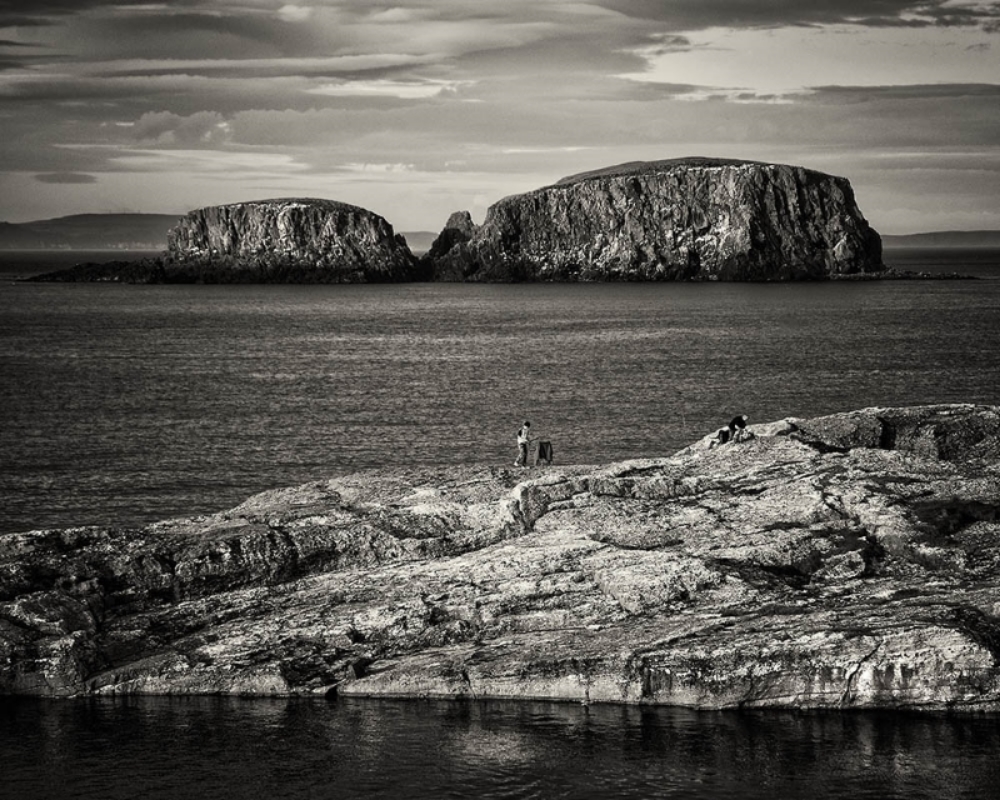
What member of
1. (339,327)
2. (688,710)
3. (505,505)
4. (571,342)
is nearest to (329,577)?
(505,505)

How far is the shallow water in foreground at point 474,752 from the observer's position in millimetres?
26906

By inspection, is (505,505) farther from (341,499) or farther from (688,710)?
(688,710)

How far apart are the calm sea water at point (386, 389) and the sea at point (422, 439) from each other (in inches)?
14.9


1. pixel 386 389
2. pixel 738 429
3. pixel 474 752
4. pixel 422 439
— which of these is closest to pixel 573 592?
pixel 474 752

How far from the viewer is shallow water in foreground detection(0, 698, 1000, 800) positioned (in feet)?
88.3

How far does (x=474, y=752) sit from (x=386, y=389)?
7230cm

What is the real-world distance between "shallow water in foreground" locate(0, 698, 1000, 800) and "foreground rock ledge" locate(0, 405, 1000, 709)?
80 cm

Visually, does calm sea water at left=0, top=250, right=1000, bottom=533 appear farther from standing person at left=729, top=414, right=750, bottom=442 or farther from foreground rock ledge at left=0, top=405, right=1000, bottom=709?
standing person at left=729, top=414, right=750, bottom=442

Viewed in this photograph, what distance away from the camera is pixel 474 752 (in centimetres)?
2884

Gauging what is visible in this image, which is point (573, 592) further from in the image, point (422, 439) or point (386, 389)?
point (386, 389)

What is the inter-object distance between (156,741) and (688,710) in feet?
42.7

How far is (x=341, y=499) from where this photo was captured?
41.5 m

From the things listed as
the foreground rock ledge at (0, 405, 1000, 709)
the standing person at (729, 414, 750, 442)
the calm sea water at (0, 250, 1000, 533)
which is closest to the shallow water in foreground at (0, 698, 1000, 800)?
the foreground rock ledge at (0, 405, 1000, 709)

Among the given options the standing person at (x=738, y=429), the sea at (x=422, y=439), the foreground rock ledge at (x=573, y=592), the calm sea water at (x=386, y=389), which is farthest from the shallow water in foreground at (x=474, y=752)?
the calm sea water at (x=386, y=389)
